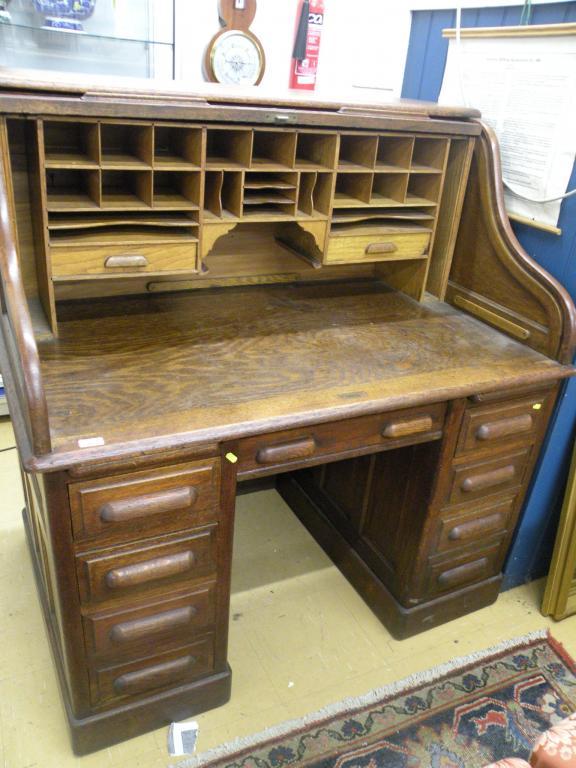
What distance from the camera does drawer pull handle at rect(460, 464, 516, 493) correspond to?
1730mm

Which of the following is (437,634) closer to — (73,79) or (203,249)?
(203,249)

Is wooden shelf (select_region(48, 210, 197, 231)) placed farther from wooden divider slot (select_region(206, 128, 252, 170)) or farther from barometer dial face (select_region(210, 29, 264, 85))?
barometer dial face (select_region(210, 29, 264, 85))

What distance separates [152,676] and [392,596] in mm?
761

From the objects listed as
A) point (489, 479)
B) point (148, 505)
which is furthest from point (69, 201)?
point (489, 479)

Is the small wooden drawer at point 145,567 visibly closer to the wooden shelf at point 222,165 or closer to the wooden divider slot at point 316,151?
the wooden shelf at point 222,165

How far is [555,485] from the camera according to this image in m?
1.94

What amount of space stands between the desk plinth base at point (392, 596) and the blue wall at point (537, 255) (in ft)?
0.47

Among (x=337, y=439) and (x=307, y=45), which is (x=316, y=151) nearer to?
(x=337, y=439)

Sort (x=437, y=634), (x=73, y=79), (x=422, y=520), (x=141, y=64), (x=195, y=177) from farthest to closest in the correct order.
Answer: (x=141, y=64) < (x=437, y=634) < (x=422, y=520) < (x=195, y=177) < (x=73, y=79)

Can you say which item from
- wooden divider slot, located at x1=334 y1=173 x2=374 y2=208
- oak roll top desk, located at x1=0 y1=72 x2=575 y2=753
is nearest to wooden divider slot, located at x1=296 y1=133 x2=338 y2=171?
oak roll top desk, located at x1=0 y1=72 x2=575 y2=753

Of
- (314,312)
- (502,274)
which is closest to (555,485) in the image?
(502,274)

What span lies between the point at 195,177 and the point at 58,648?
4.05 ft

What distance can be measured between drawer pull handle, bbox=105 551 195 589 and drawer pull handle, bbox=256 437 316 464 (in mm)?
275

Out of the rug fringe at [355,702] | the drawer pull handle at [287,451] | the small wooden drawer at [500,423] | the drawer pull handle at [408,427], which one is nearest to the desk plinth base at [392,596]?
the rug fringe at [355,702]
